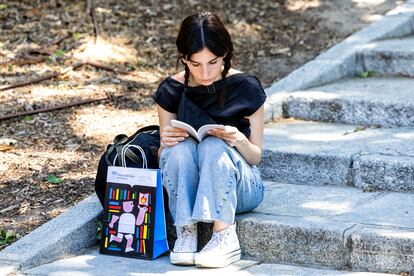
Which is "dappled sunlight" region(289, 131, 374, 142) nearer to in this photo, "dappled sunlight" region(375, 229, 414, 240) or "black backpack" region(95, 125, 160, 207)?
"black backpack" region(95, 125, 160, 207)

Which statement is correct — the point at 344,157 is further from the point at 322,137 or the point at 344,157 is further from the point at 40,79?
the point at 40,79

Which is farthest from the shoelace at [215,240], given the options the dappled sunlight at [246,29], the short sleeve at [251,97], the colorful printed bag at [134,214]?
the dappled sunlight at [246,29]

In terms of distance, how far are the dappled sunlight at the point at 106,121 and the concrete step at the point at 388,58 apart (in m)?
1.73

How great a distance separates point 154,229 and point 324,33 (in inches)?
160

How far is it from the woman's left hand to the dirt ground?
124cm

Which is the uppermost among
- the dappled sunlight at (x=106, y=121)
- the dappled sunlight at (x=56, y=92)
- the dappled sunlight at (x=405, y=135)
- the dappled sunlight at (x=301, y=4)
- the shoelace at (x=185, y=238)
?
the dappled sunlight at (x=301, y=4)

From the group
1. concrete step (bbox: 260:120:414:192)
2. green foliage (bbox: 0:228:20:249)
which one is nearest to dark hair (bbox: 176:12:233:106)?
concrete step (bbox: 260:120:414:192)

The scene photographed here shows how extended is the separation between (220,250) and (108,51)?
3745 millimetres

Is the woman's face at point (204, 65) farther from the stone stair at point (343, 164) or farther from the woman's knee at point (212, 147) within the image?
the stone stair at point (343, 164)

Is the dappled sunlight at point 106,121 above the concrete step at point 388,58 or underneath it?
underneath

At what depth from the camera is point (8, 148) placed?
6.19 m

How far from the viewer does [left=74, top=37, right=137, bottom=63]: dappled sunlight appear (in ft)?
25.8

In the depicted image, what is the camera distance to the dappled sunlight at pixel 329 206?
4922mm

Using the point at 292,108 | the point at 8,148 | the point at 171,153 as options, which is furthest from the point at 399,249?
the point at 8,148
